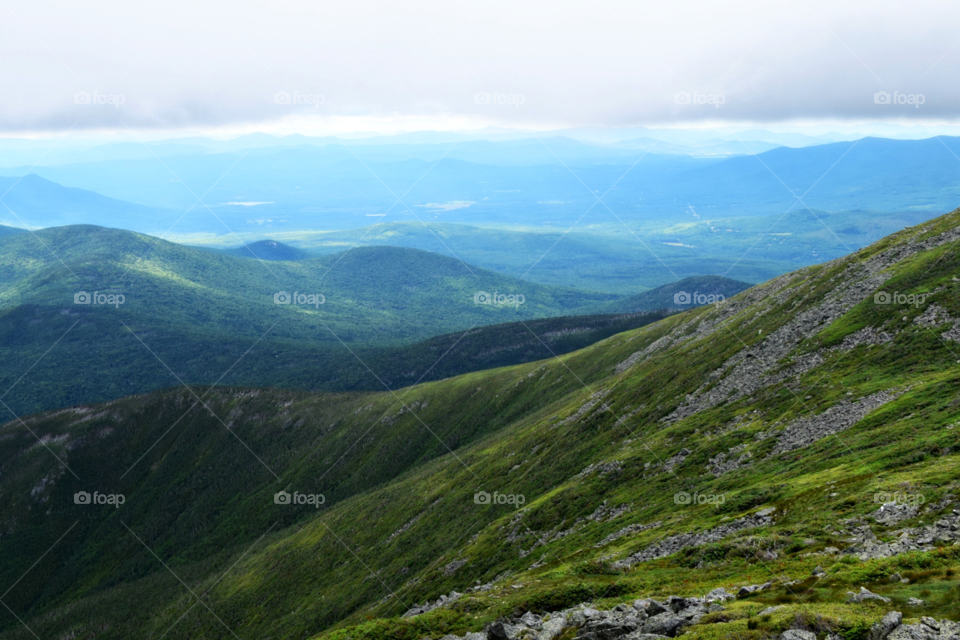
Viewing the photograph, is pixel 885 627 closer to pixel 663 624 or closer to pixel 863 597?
pixel 863 597

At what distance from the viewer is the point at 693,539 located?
43.0m

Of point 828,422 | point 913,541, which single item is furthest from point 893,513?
point 828,422

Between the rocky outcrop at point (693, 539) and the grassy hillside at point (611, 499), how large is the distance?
174 millimetres

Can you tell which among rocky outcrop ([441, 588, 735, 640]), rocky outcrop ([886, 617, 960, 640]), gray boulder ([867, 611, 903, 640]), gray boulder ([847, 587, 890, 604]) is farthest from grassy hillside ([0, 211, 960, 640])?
rocky outcrop ([441, 588, 735, 640])

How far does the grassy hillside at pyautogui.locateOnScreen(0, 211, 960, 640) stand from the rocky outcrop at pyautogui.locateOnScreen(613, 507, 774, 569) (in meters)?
0.17

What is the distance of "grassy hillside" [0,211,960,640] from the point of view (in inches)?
1389

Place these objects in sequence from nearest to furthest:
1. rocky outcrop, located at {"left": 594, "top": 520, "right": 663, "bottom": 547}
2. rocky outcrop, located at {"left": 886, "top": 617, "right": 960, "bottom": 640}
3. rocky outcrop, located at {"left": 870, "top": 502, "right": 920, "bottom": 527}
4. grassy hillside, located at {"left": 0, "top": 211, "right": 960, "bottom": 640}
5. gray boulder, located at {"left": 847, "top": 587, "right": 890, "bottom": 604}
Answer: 1. rocky outcrop, located at {"left": 886, "top": 617, "right": 960, "bottom": 640}
2. gray boulder, located at {"left": 847, "top": 587, "right": 890, "bottom": 604}
3. rocky outcrop, located at {"left": 870, "top": 502, "right": 920, "bottom": 527}
4. grassy hillside, located at {"left": 0, "top": 211, "right": 960, "bottom": 640}
5. rocky outcrop, located at {"left": 594, "top": 520, "right": 663, "bottom": 547}

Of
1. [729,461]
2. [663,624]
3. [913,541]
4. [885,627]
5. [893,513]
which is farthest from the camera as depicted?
[729,461]

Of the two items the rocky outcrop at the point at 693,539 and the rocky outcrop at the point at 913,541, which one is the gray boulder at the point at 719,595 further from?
the rocky outcrop at the point at 693,539

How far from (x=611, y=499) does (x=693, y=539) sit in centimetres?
2041

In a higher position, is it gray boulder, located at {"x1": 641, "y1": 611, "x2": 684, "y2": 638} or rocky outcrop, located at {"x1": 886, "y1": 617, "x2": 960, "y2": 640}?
rocky outcrop, located at {"x1": 886, "y1": 617, "x2": 960, "y2": 640}

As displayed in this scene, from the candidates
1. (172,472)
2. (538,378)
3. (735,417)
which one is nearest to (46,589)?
(172,472)

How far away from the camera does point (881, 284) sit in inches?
3014

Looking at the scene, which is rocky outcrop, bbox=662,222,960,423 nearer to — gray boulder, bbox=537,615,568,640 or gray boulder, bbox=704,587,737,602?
gray boulder, bbox=704,587,737,602
